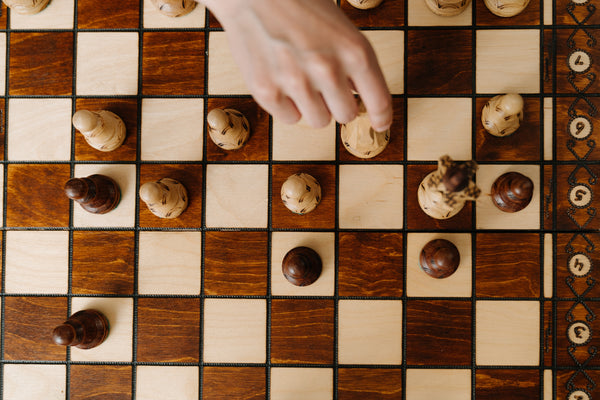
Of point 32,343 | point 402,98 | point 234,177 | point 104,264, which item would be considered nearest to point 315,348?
point 234,177

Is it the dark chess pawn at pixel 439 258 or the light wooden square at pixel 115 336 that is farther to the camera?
the light wooden square at pixel 115 336

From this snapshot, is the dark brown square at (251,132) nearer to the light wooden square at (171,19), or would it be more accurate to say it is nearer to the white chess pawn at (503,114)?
the light wooden square at (171,19)

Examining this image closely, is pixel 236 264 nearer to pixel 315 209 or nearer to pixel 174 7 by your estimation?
A: pixel 315 209

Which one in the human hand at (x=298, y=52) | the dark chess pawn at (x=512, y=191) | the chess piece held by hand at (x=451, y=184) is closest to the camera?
the human hand at (x=298, y=52)

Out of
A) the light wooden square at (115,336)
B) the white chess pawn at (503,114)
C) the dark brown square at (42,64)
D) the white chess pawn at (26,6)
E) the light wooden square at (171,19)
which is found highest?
the white chess pawn at (26,6)

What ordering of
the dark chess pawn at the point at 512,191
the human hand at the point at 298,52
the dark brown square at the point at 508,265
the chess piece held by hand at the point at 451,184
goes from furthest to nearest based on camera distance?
1. the dark brown square at the point at 508,265
2. the dark chess pawn at the point at 512,191
3. the chess piece held by hand at the point at 451,184
4. the human hand at the point at 298,52

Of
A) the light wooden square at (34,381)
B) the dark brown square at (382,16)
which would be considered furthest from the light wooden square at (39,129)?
the dark brown square at (382,16)

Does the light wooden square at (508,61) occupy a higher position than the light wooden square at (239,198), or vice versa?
the light wooden square at (508,61)
